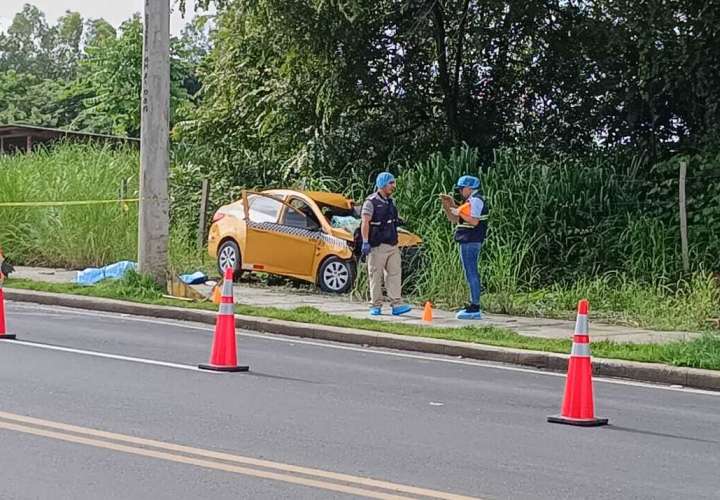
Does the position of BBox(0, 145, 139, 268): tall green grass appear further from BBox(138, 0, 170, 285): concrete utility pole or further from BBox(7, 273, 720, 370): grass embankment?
BBox(138, 0, 170, 285): concrete utility pole

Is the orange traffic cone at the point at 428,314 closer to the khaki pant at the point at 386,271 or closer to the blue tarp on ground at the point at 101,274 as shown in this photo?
the khaki pant at the point at 386,271

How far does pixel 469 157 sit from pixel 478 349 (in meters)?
8.14

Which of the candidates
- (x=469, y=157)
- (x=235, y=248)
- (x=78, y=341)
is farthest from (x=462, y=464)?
(x=469, y=157)

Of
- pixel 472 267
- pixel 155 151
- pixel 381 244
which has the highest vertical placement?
pixel 155 151

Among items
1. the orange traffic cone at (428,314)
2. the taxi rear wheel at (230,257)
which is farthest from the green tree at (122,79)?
the orange traffic cone at (428,314)

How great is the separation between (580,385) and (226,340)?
3.52m

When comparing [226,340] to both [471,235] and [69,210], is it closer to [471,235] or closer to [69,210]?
[471,235]

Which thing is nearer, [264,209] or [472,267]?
[472,267]

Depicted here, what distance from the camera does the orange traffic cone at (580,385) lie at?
8.70 m

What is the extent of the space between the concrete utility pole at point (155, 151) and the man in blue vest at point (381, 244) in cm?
338

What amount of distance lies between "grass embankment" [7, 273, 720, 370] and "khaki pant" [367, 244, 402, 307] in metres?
0.90

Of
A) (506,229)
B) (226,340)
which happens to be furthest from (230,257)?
(226,340)

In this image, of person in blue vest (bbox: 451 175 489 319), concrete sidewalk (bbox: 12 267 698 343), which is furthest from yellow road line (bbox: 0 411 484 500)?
person in blue vest (bbox: 451 175 489 319)

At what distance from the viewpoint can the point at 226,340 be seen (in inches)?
428
